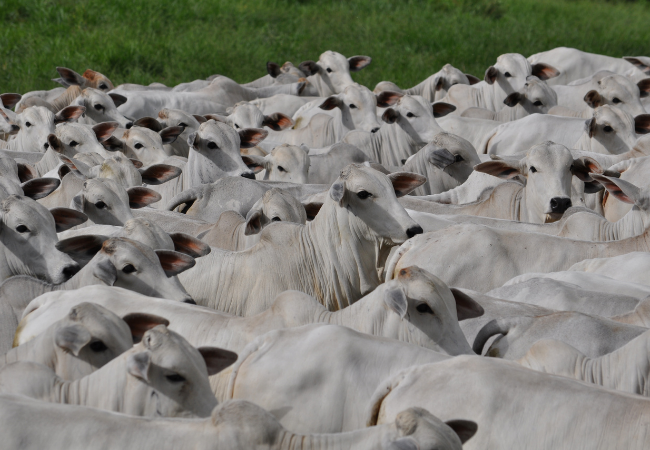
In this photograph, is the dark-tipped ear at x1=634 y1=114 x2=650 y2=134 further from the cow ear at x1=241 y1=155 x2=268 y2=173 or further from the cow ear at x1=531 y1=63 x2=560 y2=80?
the cow ear at x1=241 y1=155 x2=268 y2=173

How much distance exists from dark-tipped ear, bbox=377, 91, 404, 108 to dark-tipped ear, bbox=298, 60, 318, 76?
224cm

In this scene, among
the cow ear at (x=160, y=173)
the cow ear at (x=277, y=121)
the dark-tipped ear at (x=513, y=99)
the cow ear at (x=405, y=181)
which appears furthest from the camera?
the dark-tipped ear at (x=513, y=99)

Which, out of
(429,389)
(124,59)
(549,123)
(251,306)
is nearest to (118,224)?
(251,306)

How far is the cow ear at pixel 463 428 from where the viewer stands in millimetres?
2953

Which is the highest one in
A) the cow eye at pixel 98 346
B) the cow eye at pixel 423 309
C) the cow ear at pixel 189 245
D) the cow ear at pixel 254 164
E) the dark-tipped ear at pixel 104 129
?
the cow eye at pixel 423 309

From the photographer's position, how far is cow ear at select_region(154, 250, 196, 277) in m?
4.80

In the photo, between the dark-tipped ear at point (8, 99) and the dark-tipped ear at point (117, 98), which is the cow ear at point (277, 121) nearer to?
the dark-tipped ear at point (117, 98)

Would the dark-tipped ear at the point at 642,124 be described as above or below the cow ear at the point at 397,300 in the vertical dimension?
below

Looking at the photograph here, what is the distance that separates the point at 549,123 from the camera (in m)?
9.21

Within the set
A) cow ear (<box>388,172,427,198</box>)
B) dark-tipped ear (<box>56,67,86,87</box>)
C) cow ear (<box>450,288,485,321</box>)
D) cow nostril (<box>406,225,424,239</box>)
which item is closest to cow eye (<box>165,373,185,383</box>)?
cow ear (<box>450,288,485,321</box>)

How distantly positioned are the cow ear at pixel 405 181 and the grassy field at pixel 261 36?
918 centimetres

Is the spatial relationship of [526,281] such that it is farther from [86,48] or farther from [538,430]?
[86,48]

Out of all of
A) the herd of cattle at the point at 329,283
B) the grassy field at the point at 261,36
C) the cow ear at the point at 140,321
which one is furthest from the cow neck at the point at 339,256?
the grassy field at the point at 261,36

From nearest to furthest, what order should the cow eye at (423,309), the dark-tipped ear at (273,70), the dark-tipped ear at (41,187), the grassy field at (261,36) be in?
the cow eye at (423,309), the dark-tipped ear at (41,187), the dark-tipped ear at (273,70), the grassy field at (261,36)
